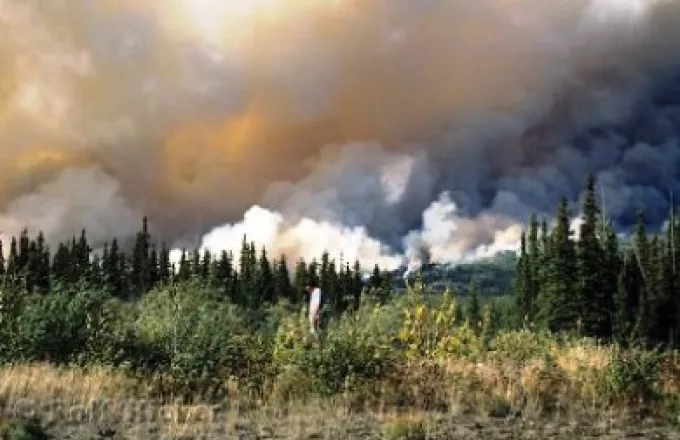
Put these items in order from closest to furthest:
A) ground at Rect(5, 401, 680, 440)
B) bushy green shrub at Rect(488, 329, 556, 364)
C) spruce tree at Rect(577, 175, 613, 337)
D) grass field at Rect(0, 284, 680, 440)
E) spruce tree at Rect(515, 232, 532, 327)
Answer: ground at Rect(5, 401, 680, 440) < grass field at Rect(0, 284, 680, 440) < bushy green shrub at Rect(488, 329, 556, 364) < spruce tree at Rect(577, 175, 613, 337) < spruce tree at Rect(515, 232, 532, 327)

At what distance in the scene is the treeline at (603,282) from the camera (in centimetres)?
10231

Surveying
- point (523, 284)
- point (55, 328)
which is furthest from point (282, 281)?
point (55, 328)

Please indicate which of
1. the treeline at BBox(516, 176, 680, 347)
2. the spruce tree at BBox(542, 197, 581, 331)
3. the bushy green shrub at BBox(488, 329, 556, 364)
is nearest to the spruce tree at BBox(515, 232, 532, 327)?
the treeline at BBox(516, 176, 680, 347)

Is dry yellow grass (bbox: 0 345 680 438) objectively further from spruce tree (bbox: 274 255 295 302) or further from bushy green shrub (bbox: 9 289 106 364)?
spruce tree (bbox: 274 255 295 302)

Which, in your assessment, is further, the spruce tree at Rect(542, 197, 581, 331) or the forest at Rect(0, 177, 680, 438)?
the spruce tree at Rect(542, 197, 581, 331)

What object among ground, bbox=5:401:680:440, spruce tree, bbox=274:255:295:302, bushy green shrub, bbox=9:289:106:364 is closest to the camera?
ground, bbox=5:401:680:440

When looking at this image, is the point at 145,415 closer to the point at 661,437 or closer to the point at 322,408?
the point at 322,408

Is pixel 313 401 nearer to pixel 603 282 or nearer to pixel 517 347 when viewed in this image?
pixel 517 347

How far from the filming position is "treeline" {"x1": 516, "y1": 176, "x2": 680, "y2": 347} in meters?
102

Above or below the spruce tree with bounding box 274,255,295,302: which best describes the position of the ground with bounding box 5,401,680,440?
below

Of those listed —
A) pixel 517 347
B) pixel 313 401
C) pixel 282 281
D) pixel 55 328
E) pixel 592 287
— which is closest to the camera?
pixel 313 401

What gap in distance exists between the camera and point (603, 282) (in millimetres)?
104188

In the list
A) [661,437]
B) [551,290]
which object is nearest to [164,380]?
[661,437]

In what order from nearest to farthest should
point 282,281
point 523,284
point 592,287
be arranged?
point 592,287, point 523,284, point 282,281
